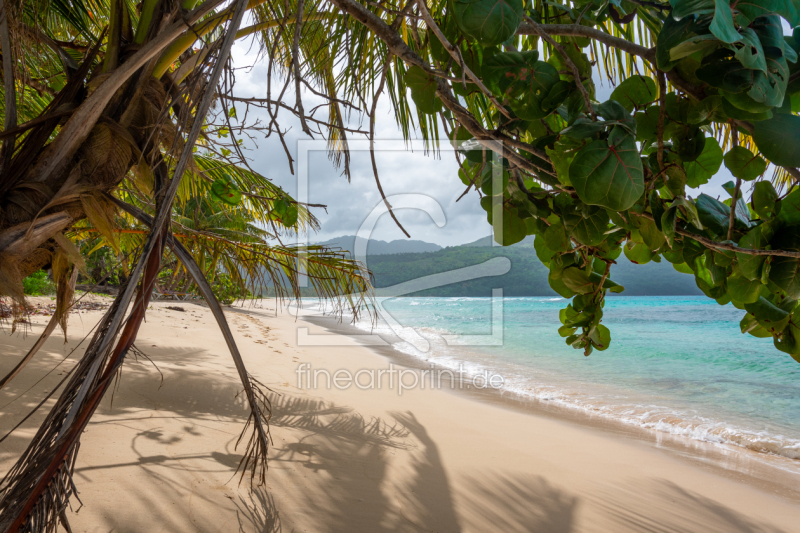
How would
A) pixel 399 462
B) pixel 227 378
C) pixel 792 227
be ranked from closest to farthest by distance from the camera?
pixel 792 227, pixel 399 462, pixel 227 378

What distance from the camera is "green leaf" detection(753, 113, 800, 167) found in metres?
0.53

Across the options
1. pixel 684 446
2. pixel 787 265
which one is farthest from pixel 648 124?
pixel 684 446

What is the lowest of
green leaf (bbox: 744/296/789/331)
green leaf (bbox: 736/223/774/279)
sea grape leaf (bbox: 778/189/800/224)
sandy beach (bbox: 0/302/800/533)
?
sandy beach (bbox: 0/302/800/533)

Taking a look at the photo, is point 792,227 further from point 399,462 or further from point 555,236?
point 399,462

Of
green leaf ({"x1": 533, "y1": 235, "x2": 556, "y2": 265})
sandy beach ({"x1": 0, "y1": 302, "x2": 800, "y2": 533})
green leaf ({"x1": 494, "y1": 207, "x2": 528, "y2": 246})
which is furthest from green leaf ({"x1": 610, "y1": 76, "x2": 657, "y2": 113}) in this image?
sandy beach ({"x1": 0, "y1": 302, "x2": 800, "y2": 533})

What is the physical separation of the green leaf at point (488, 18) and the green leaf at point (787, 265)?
51 cm

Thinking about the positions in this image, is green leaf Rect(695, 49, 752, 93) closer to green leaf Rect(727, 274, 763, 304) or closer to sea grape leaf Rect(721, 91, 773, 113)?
sea grape leaf Rect(721, 91, 773, 113)

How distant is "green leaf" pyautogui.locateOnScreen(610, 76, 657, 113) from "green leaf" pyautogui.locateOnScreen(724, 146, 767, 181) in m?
0.16

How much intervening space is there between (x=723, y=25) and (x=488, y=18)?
308 millimetres

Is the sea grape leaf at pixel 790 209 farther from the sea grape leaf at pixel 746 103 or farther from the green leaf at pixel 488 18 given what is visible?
the green leaf at pixel 488 18

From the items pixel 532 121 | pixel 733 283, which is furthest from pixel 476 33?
pixel 733 283

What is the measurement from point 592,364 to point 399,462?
7.93 meters

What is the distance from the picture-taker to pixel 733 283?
2.41 feet

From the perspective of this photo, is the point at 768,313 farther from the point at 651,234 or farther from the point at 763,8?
the point at 763,8
